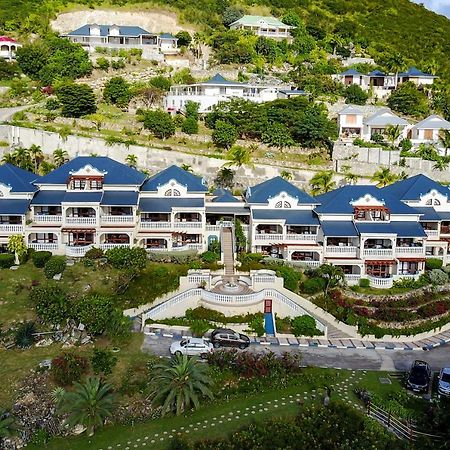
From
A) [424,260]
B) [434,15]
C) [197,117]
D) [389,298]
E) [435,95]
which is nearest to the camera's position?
[389,298]

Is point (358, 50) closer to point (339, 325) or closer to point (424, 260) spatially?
point (424, 260)

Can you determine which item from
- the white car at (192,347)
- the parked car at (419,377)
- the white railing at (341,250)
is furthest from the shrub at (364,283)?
the white car at (192,347)

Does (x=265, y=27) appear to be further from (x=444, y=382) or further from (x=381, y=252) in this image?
(x=444, y=382)

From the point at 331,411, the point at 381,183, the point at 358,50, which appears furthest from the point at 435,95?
the point at 331,411

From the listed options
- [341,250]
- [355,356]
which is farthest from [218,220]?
[355,356]

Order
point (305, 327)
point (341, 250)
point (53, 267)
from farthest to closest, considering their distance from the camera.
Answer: point (341, 250) < point (53, 267) < point (305, 327)

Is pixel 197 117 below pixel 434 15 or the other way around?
below

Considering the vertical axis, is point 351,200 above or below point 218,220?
above
